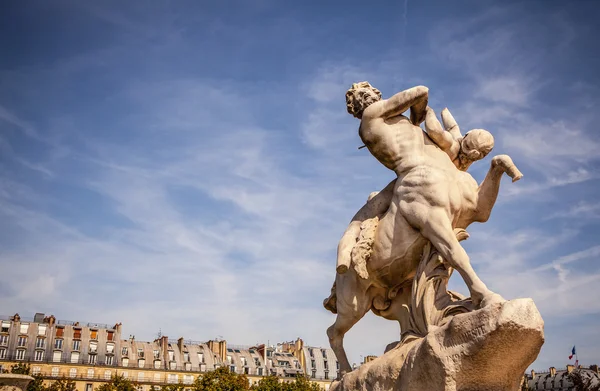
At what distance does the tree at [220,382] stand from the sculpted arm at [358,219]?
139ft

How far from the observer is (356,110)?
930 centimetres

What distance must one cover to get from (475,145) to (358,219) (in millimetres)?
1962

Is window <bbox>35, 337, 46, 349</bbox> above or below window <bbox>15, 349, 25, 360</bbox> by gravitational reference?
above

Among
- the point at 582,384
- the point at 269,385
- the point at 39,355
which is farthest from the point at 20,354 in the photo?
the point at 582,384

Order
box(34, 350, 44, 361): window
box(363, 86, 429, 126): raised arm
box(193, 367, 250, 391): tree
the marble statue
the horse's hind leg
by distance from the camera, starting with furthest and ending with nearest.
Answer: box(34, 350, 44, 361): window
box(193, 367, 250, 391): tree
the horse's hind leg
box(363, 86, 429, 126): raised arm
the marble statue

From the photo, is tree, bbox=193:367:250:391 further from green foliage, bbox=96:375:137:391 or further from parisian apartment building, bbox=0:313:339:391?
parisian apartment building, bbox=0:313:339:391

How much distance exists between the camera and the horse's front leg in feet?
26.5

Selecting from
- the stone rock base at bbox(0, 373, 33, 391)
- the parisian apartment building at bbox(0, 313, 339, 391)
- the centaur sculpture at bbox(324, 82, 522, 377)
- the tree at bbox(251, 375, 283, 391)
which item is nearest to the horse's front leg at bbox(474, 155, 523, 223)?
the centaur sculpture at bbox(324, 82, 522, 377)

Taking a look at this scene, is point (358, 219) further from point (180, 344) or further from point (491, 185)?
point (180, 344)

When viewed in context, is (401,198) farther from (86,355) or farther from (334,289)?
(86,355)

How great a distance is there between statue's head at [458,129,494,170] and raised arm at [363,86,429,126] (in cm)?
75

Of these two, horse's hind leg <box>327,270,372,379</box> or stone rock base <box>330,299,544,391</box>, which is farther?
horse's hind leg <box>327,270,372,379</box>

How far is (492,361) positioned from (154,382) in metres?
70.8

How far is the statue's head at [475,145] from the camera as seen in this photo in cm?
880
